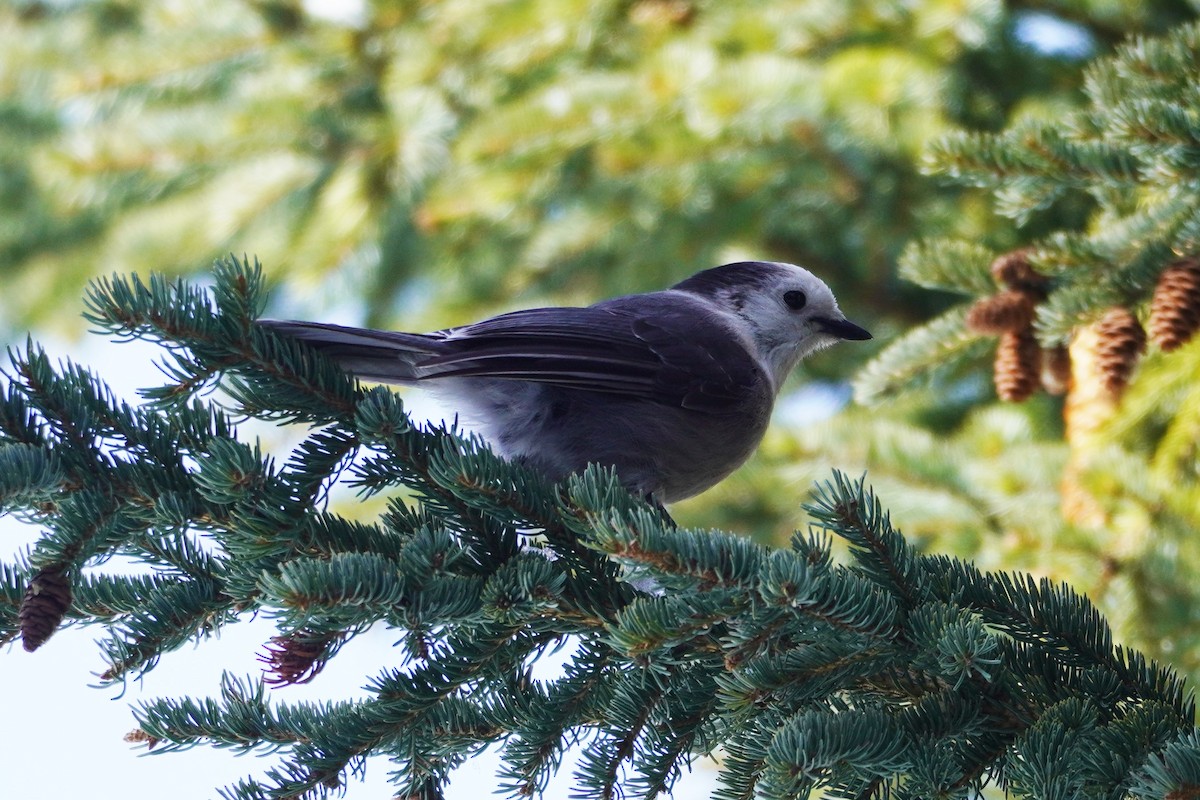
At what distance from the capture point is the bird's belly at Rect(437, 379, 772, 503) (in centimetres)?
309

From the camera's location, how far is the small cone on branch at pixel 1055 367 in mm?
3350

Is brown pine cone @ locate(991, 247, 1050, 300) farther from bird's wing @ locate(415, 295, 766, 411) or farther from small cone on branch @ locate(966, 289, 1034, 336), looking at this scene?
bird's wing @ locate(415, 295, 766, 411)

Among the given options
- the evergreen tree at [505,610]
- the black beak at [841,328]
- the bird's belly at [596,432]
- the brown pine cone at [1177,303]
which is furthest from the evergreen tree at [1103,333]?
the evergreen tree at [505,610]

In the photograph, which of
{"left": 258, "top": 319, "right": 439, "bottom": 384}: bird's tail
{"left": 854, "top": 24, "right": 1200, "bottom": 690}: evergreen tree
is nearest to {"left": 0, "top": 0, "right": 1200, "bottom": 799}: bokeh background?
{"left": 854, "top": 24, "right": 1200, "bottom": 690}: evergreen tree

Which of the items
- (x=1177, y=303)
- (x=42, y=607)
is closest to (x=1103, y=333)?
(x=1177, y=303)

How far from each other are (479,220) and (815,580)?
134 inches

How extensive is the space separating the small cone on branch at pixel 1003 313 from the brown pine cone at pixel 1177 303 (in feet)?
1.07

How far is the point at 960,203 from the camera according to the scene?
15.6ft

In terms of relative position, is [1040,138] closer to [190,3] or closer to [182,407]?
[182,407]

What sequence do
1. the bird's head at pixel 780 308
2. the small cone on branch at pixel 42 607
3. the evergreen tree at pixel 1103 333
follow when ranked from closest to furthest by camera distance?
1. the small cone on branch at pixel 42 607
2. the evergreen tree at pixel 1103 333
3. the bird's head at pixel 780 308

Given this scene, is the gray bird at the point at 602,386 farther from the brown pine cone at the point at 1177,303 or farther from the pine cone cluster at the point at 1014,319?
the brown pine cone at the point at 1177,303

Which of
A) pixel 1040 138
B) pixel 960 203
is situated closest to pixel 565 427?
pixel 1040 138

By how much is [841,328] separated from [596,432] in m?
1.31

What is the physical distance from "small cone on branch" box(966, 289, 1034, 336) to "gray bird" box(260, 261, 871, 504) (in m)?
0.69
